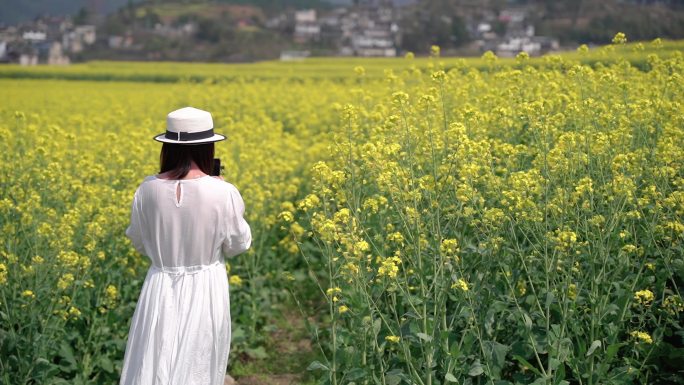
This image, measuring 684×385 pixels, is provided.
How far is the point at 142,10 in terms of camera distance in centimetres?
6153

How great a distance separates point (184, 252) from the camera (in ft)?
12.3

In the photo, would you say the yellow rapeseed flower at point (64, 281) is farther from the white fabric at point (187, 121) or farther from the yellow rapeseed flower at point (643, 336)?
the yellow rapeseed flower at point (643, 336)

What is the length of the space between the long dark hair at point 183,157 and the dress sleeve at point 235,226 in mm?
177

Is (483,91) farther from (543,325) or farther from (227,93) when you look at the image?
(227,93)

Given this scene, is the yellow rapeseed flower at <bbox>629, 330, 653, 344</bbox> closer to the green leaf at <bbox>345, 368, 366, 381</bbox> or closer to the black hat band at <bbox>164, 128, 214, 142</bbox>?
the green leaf at <bbox>345, 368, 366, 381</bbox>

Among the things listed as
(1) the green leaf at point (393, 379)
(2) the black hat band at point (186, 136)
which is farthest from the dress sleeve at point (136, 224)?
(1) the green leaf at point (393, 379)

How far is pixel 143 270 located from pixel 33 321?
114 cm

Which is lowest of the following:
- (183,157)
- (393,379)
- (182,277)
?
(393,379)

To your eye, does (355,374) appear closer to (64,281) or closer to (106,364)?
(64,281)

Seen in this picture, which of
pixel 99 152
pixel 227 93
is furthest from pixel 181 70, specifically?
pixel 99 152

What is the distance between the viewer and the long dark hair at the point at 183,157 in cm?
364

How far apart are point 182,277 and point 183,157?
0.51m

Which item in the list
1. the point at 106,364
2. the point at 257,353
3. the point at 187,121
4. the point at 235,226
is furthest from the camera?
the point at 257,353

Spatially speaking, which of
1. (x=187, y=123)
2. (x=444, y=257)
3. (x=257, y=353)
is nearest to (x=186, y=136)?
(x=187, y=123)
